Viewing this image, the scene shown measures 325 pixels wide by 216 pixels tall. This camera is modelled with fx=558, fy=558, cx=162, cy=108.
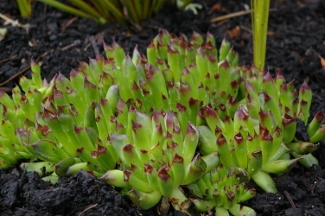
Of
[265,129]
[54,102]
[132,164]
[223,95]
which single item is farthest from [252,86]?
[54,102]

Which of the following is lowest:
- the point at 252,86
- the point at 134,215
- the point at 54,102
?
the point at 134,215

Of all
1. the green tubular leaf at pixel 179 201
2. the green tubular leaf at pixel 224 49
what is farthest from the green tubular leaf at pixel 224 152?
the green tubular leaf at pixel 224 49

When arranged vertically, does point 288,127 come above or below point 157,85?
below

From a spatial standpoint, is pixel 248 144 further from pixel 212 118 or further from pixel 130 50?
pixel 130 50

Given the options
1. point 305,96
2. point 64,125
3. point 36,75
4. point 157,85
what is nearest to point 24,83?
point 36,75

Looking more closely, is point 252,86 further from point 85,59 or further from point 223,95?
point 85,59

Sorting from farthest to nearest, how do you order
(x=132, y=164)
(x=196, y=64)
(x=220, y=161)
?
(x=196, y=64) < (x=220, y=161) < (x=132, y=164)

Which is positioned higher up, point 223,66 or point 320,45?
point 223,66
